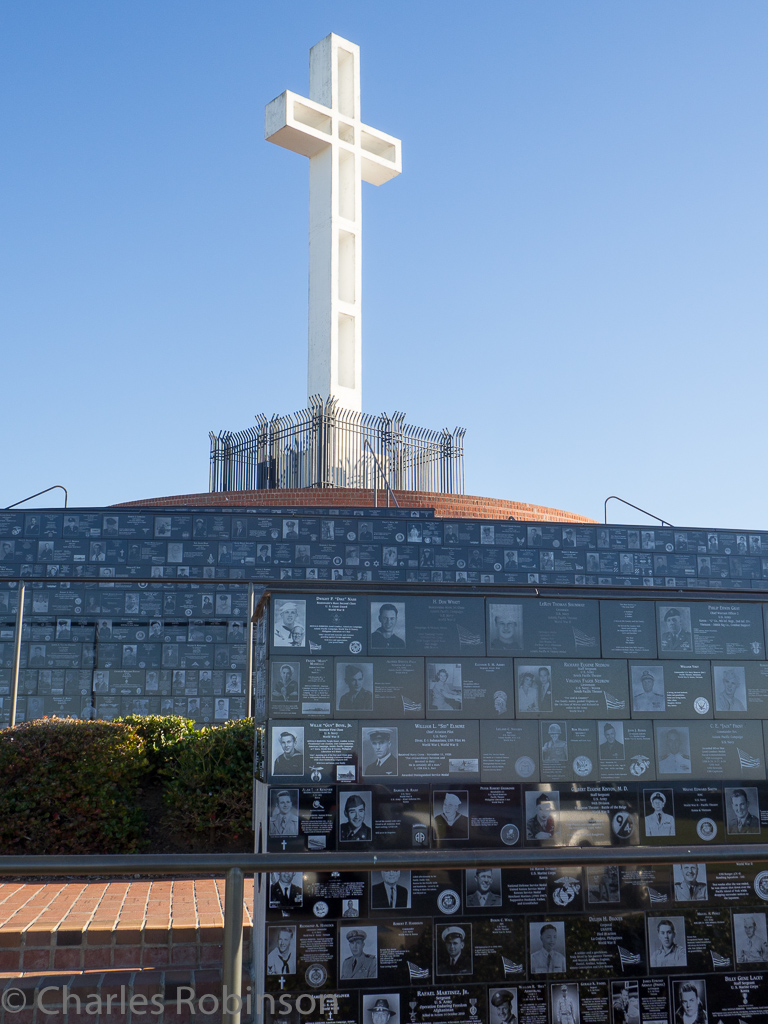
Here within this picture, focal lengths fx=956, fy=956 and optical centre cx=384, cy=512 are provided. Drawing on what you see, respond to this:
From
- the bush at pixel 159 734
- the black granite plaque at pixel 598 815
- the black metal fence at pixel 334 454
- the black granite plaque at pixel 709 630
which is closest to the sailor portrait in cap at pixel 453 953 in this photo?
the black granite plaque at pixel 598 815

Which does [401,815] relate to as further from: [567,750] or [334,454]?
[334,454]

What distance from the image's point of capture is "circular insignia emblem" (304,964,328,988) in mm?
3406

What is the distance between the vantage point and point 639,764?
12.3 ft

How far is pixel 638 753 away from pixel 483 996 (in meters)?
1.07

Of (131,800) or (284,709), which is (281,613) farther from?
(131,800)

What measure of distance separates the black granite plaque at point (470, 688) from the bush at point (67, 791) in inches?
98.9

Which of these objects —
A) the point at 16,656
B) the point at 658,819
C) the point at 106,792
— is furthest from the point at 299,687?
the point at 16,656

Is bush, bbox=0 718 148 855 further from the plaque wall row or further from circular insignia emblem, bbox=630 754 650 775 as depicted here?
the plaque wall row

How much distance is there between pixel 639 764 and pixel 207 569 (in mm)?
6662

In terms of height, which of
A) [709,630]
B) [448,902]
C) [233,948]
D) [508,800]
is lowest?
[448,902]

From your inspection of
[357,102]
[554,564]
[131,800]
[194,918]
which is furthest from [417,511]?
[357,102]

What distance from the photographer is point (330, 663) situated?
3.63 m

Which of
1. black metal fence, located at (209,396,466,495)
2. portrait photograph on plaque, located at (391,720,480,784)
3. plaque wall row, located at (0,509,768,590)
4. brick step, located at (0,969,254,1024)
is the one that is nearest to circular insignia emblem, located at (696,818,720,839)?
portrait photograph on plaque, located at (391,720,480,784)

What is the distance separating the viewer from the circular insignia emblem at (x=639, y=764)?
3.72m
